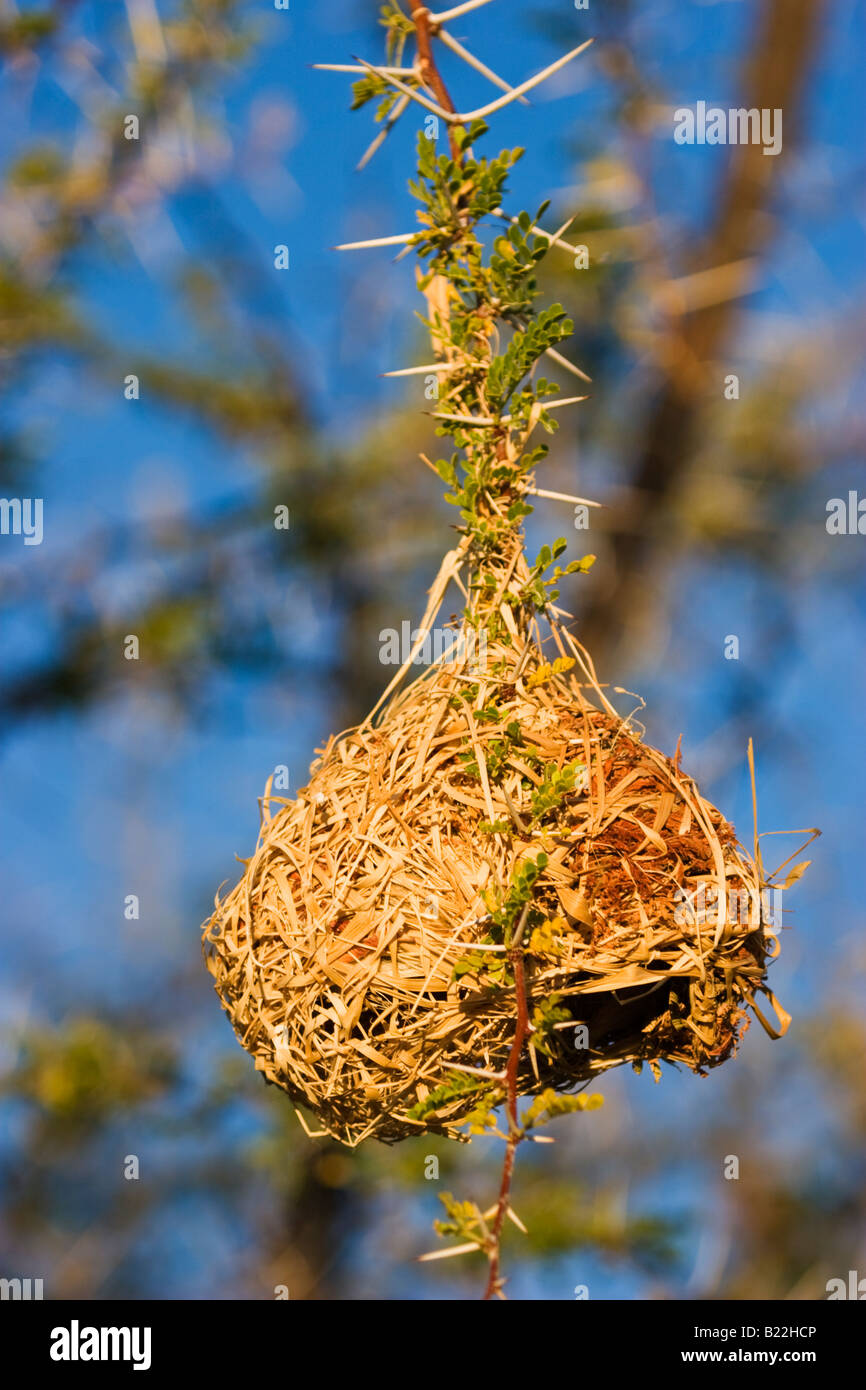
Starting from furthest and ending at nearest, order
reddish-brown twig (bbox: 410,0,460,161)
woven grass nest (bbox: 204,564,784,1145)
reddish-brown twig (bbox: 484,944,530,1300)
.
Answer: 1. reddish-brown twig (bbox: 410,0,460,161)
2. woven grass nest (bbox: 204,564,784,1145)
3. reddish-brown twig (bbox: 484,944,530,1300)

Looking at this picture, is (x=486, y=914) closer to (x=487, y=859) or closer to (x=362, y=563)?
(x=487, y=859)

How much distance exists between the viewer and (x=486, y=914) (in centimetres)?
151

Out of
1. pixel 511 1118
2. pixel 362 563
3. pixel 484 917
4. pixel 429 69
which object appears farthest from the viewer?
pixel 362 563

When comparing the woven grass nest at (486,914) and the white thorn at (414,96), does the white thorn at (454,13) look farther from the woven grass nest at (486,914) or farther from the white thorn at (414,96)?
the woven grass nest at (486,914)

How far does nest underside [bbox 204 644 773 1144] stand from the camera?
1521 millimetres

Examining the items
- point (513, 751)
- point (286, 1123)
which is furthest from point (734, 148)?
point (286, 1123)

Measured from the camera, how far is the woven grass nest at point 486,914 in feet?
4.99

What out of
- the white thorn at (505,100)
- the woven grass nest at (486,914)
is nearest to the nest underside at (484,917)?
the woven grass nest at (486,914)

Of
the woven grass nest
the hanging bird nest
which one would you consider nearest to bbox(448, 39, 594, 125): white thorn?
the hanging bird nest

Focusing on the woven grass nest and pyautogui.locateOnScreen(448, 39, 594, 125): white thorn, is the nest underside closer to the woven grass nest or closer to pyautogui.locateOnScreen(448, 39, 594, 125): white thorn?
the woven grass nest

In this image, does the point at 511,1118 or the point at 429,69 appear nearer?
the point at 511,1118

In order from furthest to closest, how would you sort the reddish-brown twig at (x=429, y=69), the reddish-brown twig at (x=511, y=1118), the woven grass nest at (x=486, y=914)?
1. the reddish-brown twig at (x=429, y=69)
2. the woven grass nest at (x=486, y=914)
3. the reddish-brown twig at (x=511, y=1118)

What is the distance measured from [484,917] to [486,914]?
1cm

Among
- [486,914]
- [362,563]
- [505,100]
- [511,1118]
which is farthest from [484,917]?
[362,563]
